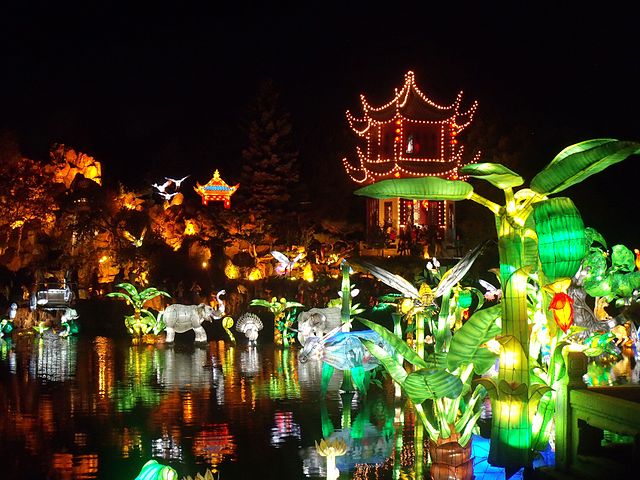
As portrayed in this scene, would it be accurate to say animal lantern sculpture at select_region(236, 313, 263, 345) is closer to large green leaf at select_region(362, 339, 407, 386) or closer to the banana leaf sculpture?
large green leaf at select_region(362, 339, 407, 386)

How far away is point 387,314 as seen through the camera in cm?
2611

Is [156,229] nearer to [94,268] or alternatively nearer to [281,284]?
[94,268]

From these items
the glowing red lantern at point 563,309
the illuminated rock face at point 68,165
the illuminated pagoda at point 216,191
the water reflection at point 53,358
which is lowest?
the water reflection at point 53,358

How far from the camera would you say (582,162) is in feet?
25.0

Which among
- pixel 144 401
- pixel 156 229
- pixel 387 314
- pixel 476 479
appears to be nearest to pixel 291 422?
pixel 144 401

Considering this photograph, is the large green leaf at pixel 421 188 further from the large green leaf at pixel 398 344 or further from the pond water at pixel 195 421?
the pond water at pixel 195 421

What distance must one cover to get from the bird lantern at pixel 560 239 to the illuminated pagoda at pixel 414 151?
27.4m

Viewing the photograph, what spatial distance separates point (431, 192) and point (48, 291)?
2715 cm

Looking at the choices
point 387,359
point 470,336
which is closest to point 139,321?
point 387,359

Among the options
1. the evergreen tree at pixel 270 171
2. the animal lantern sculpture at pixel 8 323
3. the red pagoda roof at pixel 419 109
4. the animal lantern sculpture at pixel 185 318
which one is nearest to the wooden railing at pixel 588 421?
the animal lantern sculpture at pixel 185 318

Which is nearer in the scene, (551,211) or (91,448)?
(551,211)

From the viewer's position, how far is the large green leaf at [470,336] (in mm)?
8148

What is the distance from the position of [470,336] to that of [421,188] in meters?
1.45

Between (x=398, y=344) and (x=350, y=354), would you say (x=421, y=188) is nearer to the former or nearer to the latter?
(x=398, y=344)
